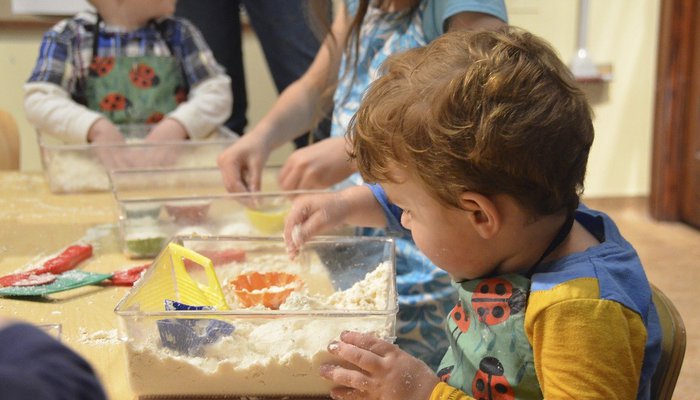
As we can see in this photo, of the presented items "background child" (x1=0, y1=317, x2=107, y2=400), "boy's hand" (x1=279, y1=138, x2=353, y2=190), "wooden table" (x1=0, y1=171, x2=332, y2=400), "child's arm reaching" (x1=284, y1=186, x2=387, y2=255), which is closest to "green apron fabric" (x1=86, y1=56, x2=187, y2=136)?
"wooden table" (x1=0, y1=171, x2=332, y2=400)

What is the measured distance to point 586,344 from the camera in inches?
23.0

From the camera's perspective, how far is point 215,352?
24.5 inches

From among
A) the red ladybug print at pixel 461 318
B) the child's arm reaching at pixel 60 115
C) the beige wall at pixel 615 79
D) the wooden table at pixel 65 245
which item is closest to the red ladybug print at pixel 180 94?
the child's arm reaching at pixel 60 115

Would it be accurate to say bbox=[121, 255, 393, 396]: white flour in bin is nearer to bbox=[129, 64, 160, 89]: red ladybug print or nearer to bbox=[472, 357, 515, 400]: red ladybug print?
bbox=[472, 357, 515, 400]: red ladybug print

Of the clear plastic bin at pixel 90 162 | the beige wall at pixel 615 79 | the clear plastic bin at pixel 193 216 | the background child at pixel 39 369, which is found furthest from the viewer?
the beige wall at pixel 615 79

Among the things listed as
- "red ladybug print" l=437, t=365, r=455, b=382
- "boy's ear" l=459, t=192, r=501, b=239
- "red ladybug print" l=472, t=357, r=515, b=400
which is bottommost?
"red ladybug print" l=437, t=365, r=455, b=382

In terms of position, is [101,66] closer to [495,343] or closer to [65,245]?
[65,245]

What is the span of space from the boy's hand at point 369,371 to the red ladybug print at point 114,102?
130cm

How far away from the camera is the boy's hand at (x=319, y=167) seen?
1.08 meters

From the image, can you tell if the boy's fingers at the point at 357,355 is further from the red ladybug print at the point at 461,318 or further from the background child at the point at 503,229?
the red ladybug print at the point at 461,318

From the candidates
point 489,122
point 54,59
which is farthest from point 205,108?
point 489,122

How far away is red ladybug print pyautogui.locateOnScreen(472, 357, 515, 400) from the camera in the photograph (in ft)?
2.19

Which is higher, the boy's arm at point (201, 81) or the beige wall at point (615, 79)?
the boy's arm at point (201, 81)

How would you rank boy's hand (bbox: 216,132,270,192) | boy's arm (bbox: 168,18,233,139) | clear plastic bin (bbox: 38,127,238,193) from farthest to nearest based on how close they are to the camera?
1. boy's arm (bbox: 168,18,233,139)
2. clear plastic bin (bbox: 38,127,238,193)
3. boy's hand (bbox: 216,132,270,192)
